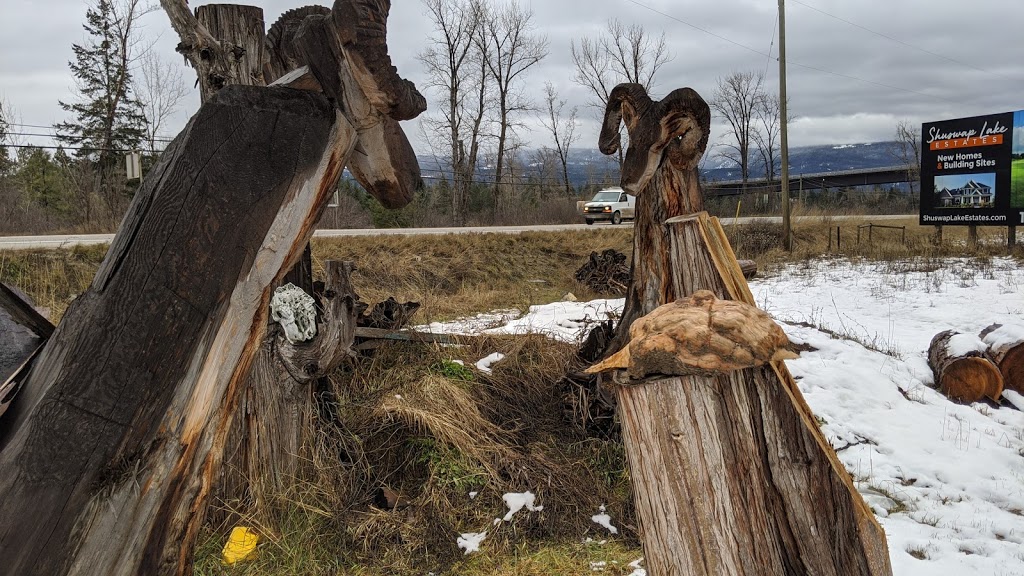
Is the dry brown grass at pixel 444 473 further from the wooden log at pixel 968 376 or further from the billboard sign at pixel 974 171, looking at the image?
the billboard sign at pixel 974 171

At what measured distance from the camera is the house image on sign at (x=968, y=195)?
14.5m

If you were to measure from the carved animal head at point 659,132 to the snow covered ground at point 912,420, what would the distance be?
8.34 ft

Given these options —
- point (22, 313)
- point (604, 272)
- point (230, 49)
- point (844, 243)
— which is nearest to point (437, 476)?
point (230, 49)

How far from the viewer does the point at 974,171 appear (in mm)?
14688

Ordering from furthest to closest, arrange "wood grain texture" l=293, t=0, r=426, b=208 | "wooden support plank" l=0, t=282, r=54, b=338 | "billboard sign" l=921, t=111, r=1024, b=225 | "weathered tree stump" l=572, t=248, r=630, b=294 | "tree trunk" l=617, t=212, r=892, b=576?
"billboard sign" l=921, t=111, r=1024, b=225 → "weathered tree stump" l=572, t=248, r=630, b=294 → "tree trunk" l=617, t=212, r=892, b=576 → "wooden support plank" l=0, t=282, r=54, b=338 → "wood grain texture" l=293, t=0, r=426, b=208

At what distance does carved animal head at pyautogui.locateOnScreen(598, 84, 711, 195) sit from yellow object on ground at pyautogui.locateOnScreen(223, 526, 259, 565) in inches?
114

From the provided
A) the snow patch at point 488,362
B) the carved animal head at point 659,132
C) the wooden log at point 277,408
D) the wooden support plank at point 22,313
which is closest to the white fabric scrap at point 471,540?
the wooden log at point 277,408

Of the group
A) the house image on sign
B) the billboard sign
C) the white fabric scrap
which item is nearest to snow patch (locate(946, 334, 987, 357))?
the white fabric scrap

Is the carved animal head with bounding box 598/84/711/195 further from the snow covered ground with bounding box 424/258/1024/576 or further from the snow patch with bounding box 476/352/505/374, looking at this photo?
the snow covered ground with bounding box 424/258/1024/576

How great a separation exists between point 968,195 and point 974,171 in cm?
54

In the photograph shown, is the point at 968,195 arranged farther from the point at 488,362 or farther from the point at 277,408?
the point at 277,408

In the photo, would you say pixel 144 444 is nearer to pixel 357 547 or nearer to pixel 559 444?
pixel 357 547

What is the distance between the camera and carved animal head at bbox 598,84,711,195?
11.1 ft

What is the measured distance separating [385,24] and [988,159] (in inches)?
672
